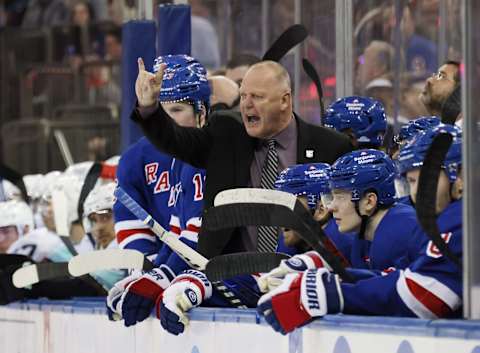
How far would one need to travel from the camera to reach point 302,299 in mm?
4008

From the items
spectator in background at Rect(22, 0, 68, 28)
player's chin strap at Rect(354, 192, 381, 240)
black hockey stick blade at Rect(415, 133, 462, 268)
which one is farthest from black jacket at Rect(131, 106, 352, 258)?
spectator in background at Rect(22, 0, 68, 28)

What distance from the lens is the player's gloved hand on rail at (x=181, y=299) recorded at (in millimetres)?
4996

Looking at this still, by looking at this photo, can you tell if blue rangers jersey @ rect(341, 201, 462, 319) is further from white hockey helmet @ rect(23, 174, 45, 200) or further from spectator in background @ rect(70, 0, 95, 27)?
spectator in background @ rect(70, 0, 95, 27)

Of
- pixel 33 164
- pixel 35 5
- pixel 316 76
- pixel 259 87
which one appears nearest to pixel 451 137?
pixel 259 87

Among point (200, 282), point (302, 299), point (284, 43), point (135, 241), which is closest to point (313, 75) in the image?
point (284, 43)

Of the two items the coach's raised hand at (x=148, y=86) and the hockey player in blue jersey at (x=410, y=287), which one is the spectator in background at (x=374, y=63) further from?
the hockey player in blue jersey at (x=410, y=287)

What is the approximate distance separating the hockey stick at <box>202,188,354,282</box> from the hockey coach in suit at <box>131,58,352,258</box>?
31.2 inches

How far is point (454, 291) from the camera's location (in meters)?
3.79

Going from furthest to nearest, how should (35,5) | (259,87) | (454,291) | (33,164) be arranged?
(35,5) < (33,164) < (259,87) < (454,291)

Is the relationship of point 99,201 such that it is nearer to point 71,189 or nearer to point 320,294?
point 71,189

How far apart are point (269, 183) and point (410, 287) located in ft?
4.84

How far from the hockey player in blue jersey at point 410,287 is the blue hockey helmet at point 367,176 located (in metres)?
0.43

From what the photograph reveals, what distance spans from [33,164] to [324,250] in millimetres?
9432

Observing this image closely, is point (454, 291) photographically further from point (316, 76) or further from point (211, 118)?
point (316, 76)
